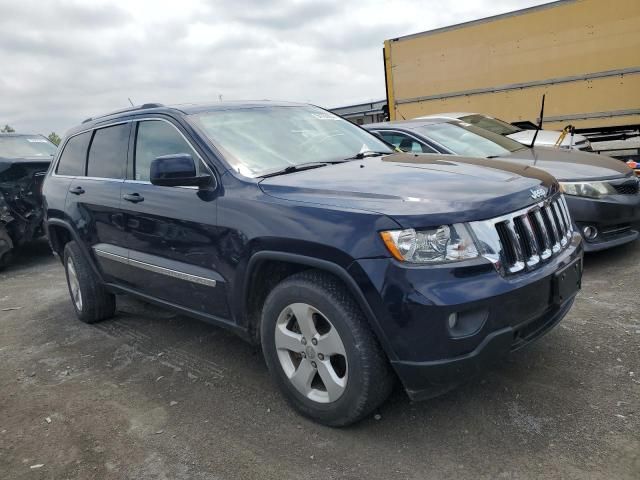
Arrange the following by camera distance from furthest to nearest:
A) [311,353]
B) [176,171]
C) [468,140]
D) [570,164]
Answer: [468,140] < [570,164] < [176,171] < [311,353]

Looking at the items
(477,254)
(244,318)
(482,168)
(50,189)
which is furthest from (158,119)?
(477,254)

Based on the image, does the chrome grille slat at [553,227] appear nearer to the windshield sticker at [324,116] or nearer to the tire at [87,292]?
the windshield sticker at [324,116]

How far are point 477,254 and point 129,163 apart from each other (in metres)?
2.74

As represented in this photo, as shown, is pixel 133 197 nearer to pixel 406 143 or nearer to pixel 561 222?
pixel 561 222

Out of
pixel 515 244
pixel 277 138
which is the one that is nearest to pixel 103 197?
pixel 277 138

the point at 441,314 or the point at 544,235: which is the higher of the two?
the point at 544,235

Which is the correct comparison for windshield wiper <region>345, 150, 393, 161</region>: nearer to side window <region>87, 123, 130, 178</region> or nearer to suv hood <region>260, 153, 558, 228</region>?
suv hood <region>260, 153, 558, 228</region>

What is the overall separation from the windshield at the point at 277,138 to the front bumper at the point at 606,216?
2.03 m

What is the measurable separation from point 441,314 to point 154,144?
2.47 m

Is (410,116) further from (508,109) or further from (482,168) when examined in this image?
(482,168)

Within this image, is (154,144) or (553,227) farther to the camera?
(154,144)

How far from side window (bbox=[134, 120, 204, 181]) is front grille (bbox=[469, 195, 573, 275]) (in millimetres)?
1886

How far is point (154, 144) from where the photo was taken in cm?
380

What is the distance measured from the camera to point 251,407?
314 centimetres
